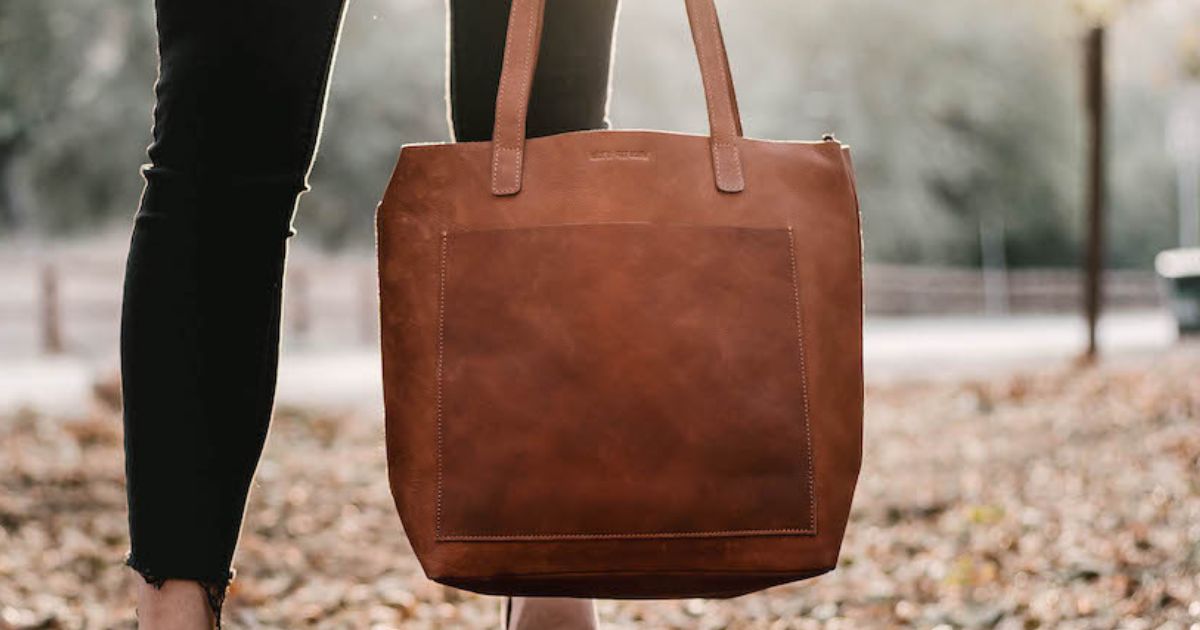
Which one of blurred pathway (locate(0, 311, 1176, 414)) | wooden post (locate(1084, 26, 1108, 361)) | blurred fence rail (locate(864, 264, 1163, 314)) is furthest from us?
blurred fence rail (locate(864, 264, 1163, 314))

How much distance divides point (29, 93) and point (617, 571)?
25.0 m

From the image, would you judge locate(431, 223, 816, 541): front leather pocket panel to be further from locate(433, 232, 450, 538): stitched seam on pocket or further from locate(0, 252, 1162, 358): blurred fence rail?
locate(0, 252, 1162, 358): blurred fence rail

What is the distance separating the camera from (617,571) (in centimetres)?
138

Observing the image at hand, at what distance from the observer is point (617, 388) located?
137cm

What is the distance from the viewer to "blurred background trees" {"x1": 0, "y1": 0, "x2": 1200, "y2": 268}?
23.8 meters

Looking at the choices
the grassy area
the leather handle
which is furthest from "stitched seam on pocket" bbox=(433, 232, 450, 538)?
the grassy area

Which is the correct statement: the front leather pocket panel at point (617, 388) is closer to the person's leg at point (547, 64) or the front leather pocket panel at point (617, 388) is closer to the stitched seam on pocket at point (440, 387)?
the stitched seam on pocket at point (440, 387)

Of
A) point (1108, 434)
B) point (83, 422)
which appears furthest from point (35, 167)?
point (1108, 434)

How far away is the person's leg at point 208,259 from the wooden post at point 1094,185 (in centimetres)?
964

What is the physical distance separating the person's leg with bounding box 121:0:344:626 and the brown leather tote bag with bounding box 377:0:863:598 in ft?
0.49

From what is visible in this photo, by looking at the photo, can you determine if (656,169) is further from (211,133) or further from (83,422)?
(83,422)

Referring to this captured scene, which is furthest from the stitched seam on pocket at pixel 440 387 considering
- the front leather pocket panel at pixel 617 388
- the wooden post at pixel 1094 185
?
the wooden post at pixel 1094 185

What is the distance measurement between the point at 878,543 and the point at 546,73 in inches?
88.2

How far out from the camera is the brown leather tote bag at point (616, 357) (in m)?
1.37
